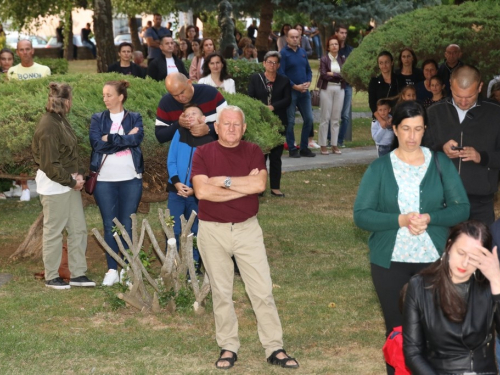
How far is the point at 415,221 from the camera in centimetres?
564

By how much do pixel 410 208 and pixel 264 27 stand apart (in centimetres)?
2375

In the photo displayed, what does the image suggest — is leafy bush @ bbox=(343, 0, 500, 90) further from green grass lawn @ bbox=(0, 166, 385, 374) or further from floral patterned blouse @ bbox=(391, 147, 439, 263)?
floral patterned blouse @ bbox=(391, 147, 439, 263)

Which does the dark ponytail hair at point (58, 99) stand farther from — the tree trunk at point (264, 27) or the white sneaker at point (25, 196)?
the tree trunk at point (264, 27)

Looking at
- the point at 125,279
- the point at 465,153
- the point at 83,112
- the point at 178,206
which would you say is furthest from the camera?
the point at 83,112

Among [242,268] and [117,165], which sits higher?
[117,165]

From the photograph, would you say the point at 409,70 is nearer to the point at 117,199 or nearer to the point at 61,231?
the point at 117,199

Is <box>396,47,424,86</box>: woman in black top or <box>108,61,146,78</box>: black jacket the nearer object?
<box>396,47,424,86</box>: woman in black top

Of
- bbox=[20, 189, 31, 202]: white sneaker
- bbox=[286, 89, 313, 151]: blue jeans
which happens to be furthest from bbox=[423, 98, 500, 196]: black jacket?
bbox=[286, 89, 313, 151]: blue jeans

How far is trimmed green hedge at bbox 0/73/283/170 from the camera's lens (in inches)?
363

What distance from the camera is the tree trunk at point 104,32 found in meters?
19.2

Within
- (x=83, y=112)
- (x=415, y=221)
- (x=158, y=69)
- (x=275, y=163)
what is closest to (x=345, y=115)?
(x=158, y=69)

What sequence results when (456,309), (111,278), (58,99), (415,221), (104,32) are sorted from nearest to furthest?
1. (456,309)
2. (415,221)
3. (58,99)
4. (111,278)
5. (104,32)

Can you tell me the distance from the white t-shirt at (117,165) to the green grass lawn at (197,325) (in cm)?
113

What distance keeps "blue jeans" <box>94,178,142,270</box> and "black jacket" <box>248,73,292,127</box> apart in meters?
5.24
